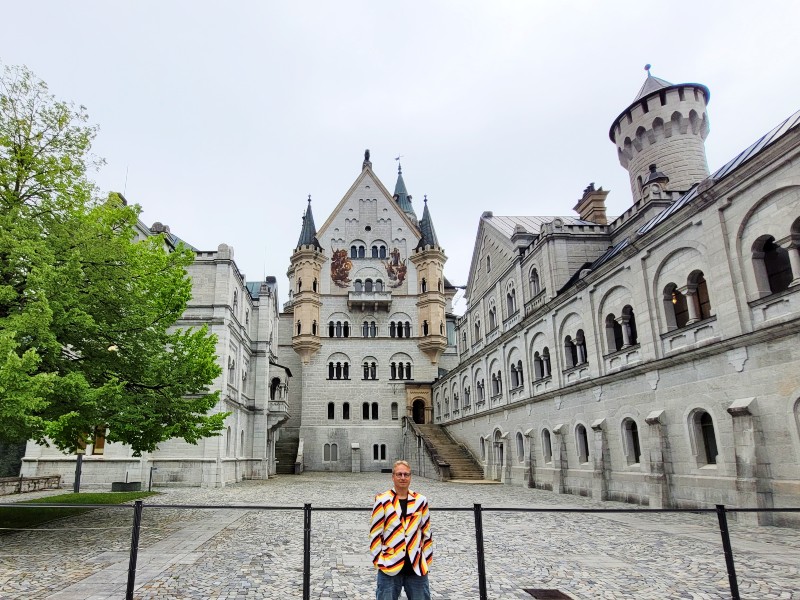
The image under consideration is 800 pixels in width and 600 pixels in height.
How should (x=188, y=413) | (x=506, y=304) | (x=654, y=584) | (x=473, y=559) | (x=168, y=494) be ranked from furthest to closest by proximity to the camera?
1. (x=506, y=304)
2. (x=168, y=494)
3. (x=188, y=413)
4. (x=473, y=559)
5. (x=654, y=584)

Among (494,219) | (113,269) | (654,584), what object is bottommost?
(654,584)

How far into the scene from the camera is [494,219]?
41.2 meters

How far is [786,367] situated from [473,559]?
9.12m

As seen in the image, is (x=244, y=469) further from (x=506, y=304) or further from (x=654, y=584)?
(x=654, y=584)

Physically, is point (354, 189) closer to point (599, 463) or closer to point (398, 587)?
point (599, 463)

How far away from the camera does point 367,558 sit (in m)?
10.4

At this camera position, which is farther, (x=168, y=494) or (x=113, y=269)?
(x=168, y=494)

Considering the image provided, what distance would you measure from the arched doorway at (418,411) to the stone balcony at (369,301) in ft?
33.8

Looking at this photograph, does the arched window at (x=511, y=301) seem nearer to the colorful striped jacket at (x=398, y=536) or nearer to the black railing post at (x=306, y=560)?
the black railing post at (x=306, y=560)

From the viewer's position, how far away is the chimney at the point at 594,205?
113 feet

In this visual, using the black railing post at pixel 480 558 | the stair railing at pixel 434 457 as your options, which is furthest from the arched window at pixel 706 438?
the stair railing at pixel 434 457

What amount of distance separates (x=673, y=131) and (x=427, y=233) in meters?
27.2

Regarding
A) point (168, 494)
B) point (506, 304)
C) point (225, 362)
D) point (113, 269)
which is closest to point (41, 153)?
point (113, 269)

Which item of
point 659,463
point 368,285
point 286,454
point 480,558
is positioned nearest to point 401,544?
point 480,558
